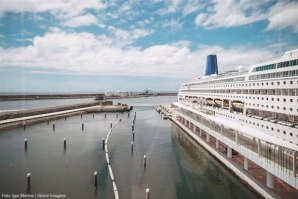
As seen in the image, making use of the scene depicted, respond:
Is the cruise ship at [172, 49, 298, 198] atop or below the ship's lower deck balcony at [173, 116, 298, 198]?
atop

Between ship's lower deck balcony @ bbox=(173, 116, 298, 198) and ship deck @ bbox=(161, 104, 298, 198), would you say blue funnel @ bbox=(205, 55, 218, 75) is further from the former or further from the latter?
ship deck @ bbox=(161, 104, 298, 198)

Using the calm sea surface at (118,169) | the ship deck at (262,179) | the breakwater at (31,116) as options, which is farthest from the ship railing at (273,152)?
the breakwater at (31,116)

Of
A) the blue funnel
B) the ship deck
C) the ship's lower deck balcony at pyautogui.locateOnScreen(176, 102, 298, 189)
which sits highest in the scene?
the blue funnel

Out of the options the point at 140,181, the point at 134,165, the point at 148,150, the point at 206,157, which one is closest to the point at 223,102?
the point at 206,157

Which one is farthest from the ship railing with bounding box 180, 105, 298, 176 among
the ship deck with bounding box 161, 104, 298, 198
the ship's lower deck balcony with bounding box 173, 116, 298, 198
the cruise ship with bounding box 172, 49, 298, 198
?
the ship deck with bounding box 161, 104, 298, 198

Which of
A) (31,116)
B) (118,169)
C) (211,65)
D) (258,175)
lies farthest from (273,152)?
(31,116)

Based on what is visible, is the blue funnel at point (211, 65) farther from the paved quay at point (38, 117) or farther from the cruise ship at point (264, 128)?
the paved quay at point (38, 117)
